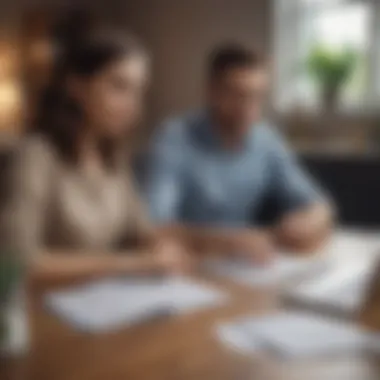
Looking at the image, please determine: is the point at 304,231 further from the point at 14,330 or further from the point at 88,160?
the point at 14,330

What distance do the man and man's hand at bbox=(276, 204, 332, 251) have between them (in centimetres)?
20

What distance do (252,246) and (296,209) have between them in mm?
606

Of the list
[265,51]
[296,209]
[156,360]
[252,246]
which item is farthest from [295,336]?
[265,51]

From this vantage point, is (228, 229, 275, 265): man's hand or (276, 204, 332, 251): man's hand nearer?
(228, 229, 275, 265): man's hand

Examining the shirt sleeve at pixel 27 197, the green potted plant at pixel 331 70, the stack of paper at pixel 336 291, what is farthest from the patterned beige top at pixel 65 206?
the green potted plant at pixel 331 70

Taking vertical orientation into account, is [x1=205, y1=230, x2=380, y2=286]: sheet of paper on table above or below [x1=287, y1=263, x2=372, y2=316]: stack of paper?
above

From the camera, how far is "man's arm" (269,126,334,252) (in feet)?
6.43

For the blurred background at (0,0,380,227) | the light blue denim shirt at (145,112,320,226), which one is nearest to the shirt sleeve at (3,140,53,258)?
the light blue denim shirt at (145,112,320,226)

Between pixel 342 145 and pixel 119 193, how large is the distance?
2.06 m

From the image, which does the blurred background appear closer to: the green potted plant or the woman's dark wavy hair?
the green potted plant

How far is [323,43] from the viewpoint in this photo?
13.2ft

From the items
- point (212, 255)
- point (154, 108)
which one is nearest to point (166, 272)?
point (212, 255)

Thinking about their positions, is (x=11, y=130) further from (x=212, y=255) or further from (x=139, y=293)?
(x=139, y=293)

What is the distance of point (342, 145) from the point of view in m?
3.83
